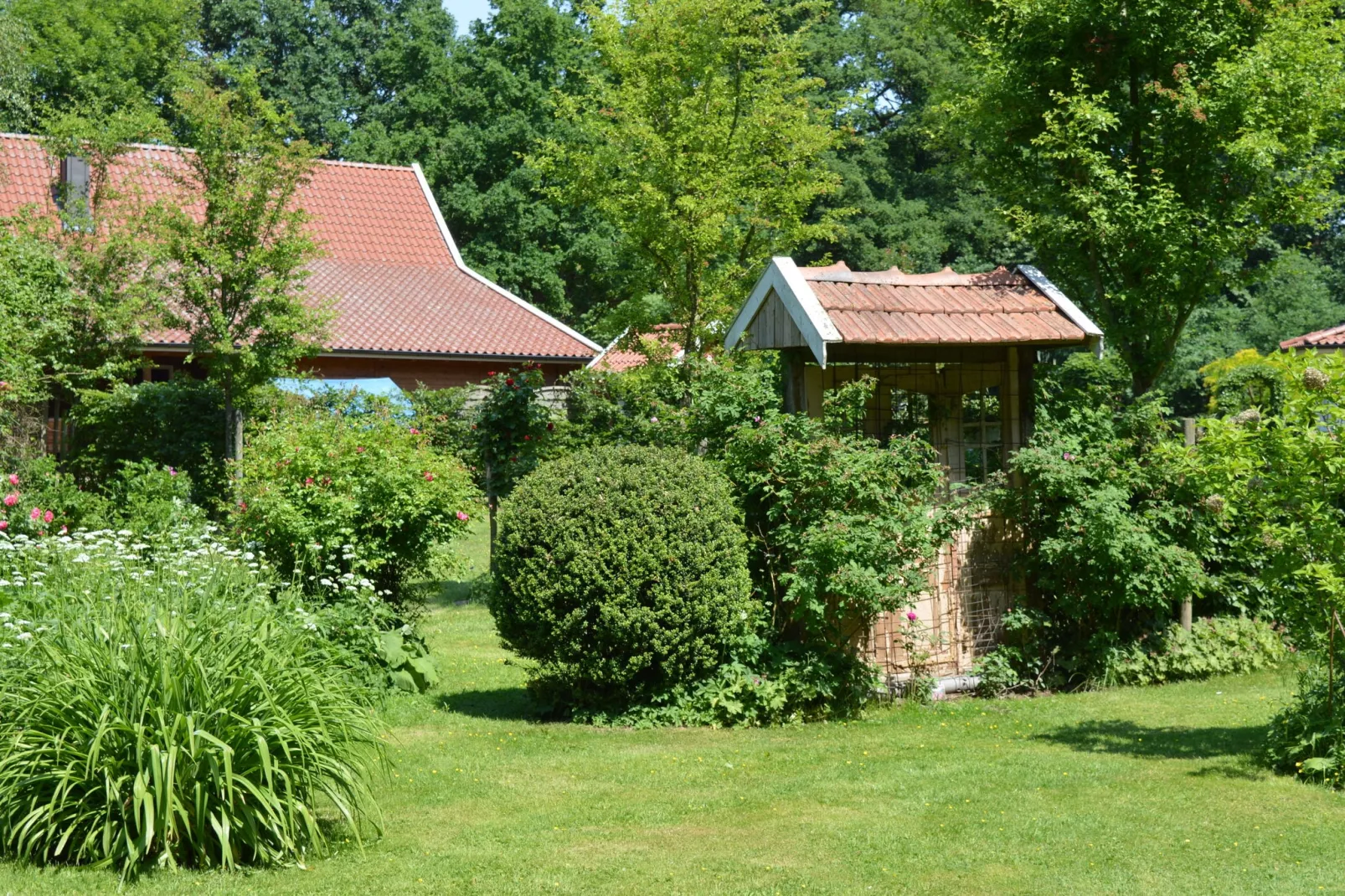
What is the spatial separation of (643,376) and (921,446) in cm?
561

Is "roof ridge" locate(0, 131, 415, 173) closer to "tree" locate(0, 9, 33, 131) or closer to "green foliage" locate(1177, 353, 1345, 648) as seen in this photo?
"tree" locate(0, 9, 33, 131)

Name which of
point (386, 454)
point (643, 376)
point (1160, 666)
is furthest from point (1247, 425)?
point (643, 376)

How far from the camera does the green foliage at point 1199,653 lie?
1091cm

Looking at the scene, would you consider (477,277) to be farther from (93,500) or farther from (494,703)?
(494,703)

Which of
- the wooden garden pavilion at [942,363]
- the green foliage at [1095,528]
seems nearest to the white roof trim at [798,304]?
the wooden garden pavilion at [942,363]

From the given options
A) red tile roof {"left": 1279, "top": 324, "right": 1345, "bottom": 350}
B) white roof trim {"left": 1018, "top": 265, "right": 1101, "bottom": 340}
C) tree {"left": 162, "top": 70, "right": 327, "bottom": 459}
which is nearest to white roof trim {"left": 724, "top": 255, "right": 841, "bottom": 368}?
white roof trim {"left": 1018, "top": 265, "right": 1101, "bottom": 340}

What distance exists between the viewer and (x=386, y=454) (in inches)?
427

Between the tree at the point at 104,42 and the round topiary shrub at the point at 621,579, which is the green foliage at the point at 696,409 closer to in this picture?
the round topiary shrub at the point at 621,579

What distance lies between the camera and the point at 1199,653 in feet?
36.5

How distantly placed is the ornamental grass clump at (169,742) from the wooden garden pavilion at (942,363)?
4928 millimetres

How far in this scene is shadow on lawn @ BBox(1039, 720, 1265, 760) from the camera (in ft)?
27.4

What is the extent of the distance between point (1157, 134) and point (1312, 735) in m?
6.18

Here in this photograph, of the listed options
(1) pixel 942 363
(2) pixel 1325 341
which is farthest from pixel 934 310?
(2) pixel 1325 341

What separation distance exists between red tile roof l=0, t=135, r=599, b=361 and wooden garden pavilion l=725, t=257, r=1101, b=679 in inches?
595
